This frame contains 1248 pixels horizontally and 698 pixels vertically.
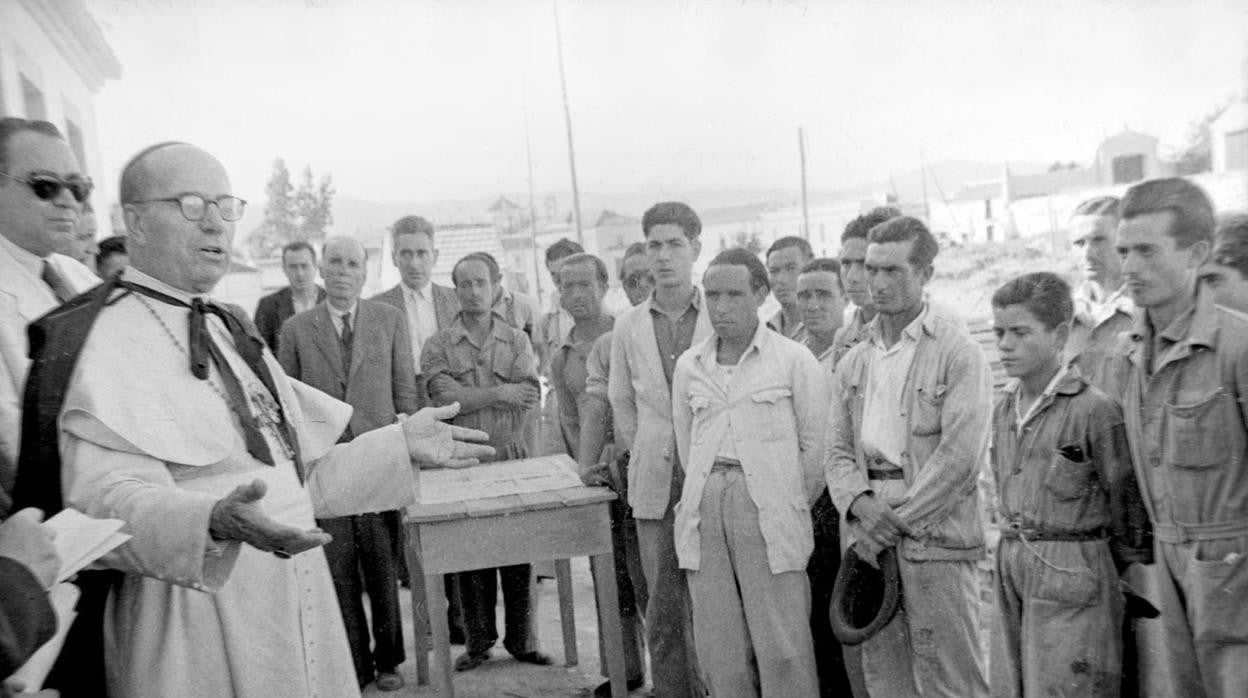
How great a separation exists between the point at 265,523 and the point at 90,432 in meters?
0.53

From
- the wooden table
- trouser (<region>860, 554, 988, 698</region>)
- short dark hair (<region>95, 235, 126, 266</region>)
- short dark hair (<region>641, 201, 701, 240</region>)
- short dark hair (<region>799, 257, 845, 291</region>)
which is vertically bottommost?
trouser (<region>860, 554, 988, 698</region>)

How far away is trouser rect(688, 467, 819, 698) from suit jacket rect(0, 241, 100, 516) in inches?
90.1

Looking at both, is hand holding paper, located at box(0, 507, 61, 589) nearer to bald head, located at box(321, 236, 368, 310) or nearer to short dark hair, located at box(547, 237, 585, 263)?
bald head, located at box(321, 236, 368, 310)

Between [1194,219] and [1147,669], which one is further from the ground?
[1194,219]

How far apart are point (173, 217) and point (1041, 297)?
273 cm

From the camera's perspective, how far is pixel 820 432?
3.75 metres

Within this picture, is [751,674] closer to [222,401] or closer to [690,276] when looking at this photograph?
[690,276]

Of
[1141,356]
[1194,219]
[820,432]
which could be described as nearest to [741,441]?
Answer: [820,432]

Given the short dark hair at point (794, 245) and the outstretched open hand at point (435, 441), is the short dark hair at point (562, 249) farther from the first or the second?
the outstretched open hand at point (435, 441)

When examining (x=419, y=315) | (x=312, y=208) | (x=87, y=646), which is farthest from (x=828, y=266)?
(x=312, y=208)

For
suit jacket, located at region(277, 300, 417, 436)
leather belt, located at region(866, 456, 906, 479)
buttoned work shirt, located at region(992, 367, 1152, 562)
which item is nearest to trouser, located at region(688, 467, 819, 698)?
leather belt, located at region(866, 456, 906, 479)

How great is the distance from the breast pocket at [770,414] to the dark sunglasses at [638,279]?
199cm

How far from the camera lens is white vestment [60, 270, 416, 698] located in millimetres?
2119

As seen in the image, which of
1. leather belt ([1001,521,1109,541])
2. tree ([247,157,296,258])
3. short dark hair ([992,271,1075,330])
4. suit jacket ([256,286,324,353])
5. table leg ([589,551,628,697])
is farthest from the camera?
tree ([247,157,296,258])
